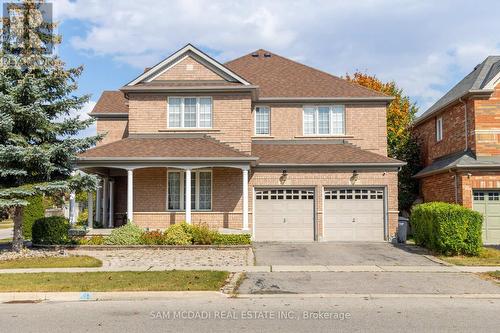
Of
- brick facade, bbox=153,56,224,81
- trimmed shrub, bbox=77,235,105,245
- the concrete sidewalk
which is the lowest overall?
the concrete sidewalk

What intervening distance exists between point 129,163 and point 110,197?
476cm

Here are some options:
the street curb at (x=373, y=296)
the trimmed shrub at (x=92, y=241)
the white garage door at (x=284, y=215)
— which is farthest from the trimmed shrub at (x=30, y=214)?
the street curb at (x=373, y=296)

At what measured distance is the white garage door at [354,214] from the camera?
20.9 m

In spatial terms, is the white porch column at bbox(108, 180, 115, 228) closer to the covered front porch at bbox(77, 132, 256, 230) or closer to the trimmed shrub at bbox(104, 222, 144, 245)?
the covered front porch at bbox(77, 132, 256, 230)

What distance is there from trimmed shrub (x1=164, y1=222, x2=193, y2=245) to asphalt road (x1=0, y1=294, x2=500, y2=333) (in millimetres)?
7855

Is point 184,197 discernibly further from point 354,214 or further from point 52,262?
point 354,214

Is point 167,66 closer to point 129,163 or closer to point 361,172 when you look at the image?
point 129,163

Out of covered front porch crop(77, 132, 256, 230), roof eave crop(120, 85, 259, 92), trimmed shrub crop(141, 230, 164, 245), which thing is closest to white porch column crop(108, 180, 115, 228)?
covered front porch crop(77, 132, 256, 230)

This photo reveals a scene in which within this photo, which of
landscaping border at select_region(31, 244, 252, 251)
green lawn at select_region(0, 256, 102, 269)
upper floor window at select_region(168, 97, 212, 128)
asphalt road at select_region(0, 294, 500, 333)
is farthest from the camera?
upper floor window at select_region(168, 97, 212, 128)

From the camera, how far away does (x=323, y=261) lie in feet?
49.4

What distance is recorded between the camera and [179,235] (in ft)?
58.3

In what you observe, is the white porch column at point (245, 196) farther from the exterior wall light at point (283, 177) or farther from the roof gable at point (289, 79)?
the roof gable at point (289, 79)

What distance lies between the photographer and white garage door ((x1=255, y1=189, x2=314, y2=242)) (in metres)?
20.9

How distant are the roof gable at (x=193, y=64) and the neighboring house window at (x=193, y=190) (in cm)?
441
